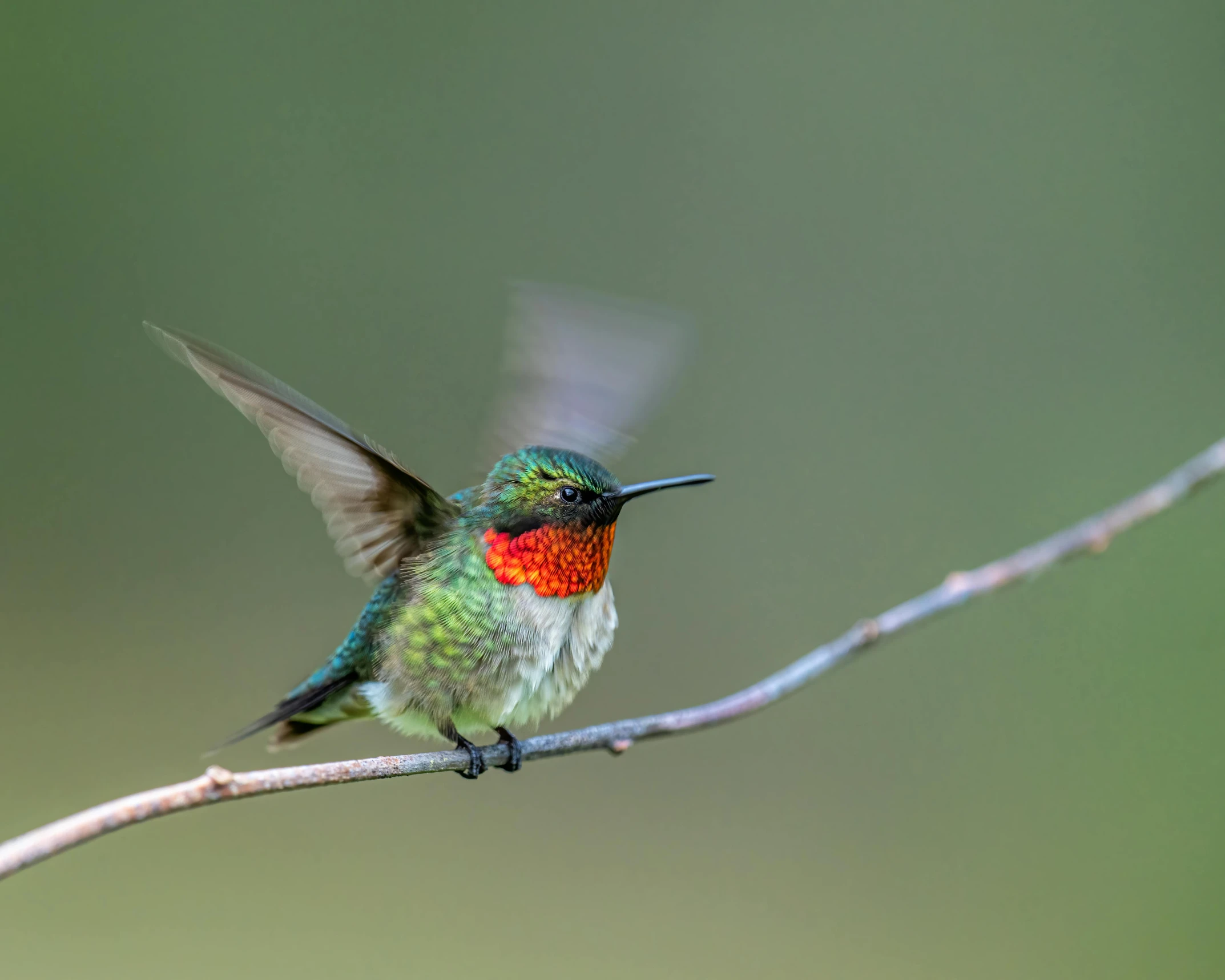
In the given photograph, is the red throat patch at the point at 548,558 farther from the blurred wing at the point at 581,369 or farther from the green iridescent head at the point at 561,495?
the blurred wing at the point at 581,369

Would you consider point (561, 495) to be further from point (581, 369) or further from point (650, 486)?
point (581, 369)

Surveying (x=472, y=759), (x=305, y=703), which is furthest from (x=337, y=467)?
(x=305, y=703)

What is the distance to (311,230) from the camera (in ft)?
13.4

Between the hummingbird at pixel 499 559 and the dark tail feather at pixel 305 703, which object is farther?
the dark tail feather at pixel 305 703

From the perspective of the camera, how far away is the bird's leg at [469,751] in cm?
150

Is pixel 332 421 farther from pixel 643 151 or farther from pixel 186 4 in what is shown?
pixel 186 4

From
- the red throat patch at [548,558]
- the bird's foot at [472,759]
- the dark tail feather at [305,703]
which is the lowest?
the bird's foot at [472,759]

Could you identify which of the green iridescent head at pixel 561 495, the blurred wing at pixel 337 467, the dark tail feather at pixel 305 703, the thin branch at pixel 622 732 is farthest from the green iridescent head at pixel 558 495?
the dark tail feather at pixel 305 703

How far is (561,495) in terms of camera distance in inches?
64.1

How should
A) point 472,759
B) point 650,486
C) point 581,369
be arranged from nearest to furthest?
point 472,759 → point 650,486 → point 581,369

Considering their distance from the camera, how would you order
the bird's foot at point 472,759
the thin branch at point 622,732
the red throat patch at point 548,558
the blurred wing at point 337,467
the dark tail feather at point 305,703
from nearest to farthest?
the thin branch at point 622,732, the blurred wing at point 337,467, the bird's foot at point 472,759, the red throat patch at point 548,558, the dark tail feather at point 305,703

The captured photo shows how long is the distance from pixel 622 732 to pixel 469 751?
24cm

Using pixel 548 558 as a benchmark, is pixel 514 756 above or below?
below

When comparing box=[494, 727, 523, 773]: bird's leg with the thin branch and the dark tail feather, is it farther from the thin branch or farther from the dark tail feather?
the dark tail feather
